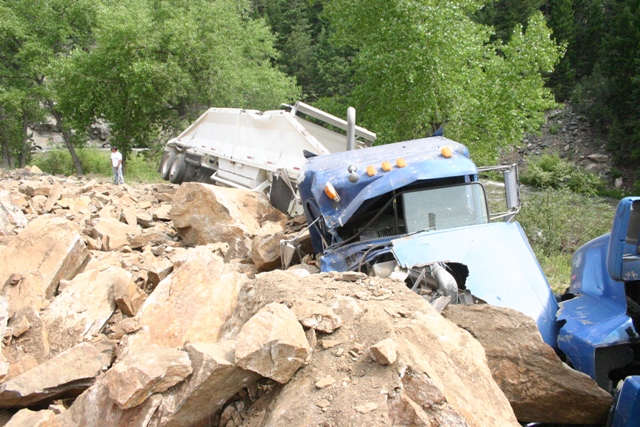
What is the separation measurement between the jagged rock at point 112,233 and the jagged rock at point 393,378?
4497 millimetres

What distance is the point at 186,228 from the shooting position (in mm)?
8625

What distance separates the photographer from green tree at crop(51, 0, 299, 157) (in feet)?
61.1

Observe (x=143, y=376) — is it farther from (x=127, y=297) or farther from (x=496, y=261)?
(x=496, y=261)

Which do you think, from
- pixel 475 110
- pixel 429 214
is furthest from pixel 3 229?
pixel 475 110

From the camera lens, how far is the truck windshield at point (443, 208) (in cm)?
551

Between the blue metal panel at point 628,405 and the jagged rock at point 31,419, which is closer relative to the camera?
the blue metal panel at point 628,405

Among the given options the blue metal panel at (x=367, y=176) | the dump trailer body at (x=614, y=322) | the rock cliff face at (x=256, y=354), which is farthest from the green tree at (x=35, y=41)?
the dump trailer body at (x=614, y=322)

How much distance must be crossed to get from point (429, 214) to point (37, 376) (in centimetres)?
368

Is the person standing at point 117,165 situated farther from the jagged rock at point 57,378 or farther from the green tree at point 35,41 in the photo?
the jagged rock at point 57,378

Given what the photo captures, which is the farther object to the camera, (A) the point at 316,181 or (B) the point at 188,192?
(B) the point at 188,192

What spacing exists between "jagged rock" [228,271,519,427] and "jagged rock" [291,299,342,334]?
53 millimetres

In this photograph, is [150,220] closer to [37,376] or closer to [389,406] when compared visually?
[37,376]

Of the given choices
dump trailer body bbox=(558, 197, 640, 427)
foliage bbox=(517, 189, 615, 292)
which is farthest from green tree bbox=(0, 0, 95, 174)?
dump trailer body bbox=(558, 197, 640, 427)

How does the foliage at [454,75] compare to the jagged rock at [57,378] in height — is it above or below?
above
